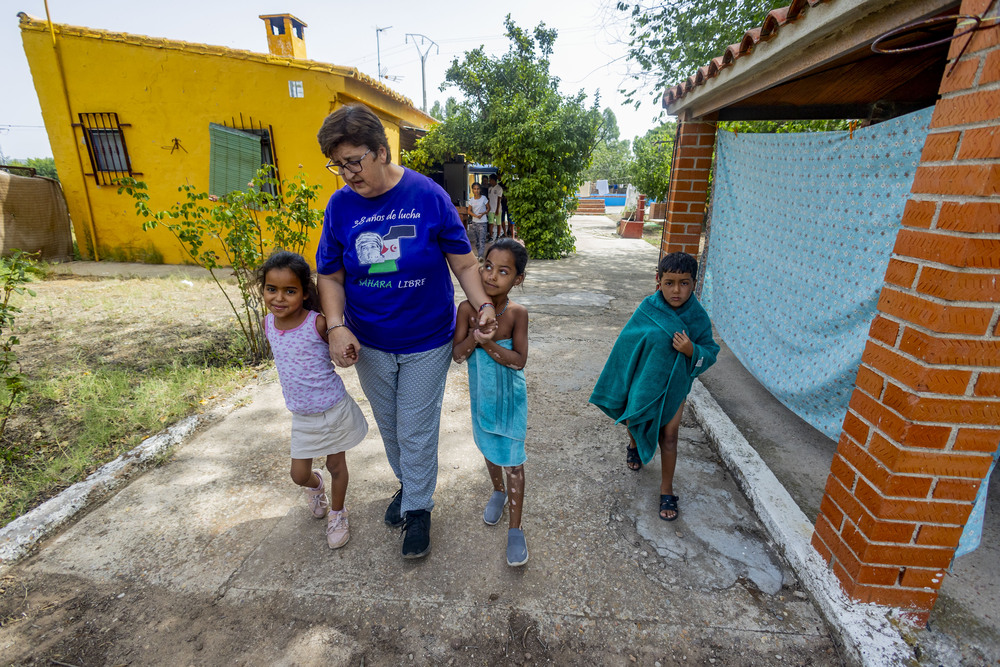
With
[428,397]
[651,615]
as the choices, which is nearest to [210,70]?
[428,397]

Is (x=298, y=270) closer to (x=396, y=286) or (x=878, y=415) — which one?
(x=396, y=286)

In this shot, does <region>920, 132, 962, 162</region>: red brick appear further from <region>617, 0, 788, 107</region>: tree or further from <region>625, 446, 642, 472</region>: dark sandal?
<region>617, 0, 788, 107</region>: tree

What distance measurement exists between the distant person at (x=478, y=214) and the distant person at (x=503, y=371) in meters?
8.49

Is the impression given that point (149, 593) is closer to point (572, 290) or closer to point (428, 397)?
point (428, 397)

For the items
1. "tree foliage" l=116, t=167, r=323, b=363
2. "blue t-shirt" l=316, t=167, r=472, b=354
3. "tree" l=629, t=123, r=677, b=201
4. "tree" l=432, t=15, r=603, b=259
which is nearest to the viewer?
"blue t-shirt" l=316, t=167, r=472, b=354

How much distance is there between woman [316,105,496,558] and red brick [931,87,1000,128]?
161 centimetres

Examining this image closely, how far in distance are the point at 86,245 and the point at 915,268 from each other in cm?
1247

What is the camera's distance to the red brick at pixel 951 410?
5.07ft

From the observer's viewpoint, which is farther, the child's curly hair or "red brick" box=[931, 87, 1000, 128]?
the child's curly hair

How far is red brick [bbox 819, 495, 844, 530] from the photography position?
1916 millimetres

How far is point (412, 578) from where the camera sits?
6.83 ft

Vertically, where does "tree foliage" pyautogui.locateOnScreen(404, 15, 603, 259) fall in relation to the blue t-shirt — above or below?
above

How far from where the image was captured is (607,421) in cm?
344

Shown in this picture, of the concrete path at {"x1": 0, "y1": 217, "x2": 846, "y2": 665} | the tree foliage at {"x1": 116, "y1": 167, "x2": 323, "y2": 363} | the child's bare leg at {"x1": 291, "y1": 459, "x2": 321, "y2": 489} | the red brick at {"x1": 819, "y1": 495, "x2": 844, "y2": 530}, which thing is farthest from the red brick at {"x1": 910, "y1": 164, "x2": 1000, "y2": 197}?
the tree foliage at {"x1": 116, "y1": 167, "x2": 323, "y2": 363}
